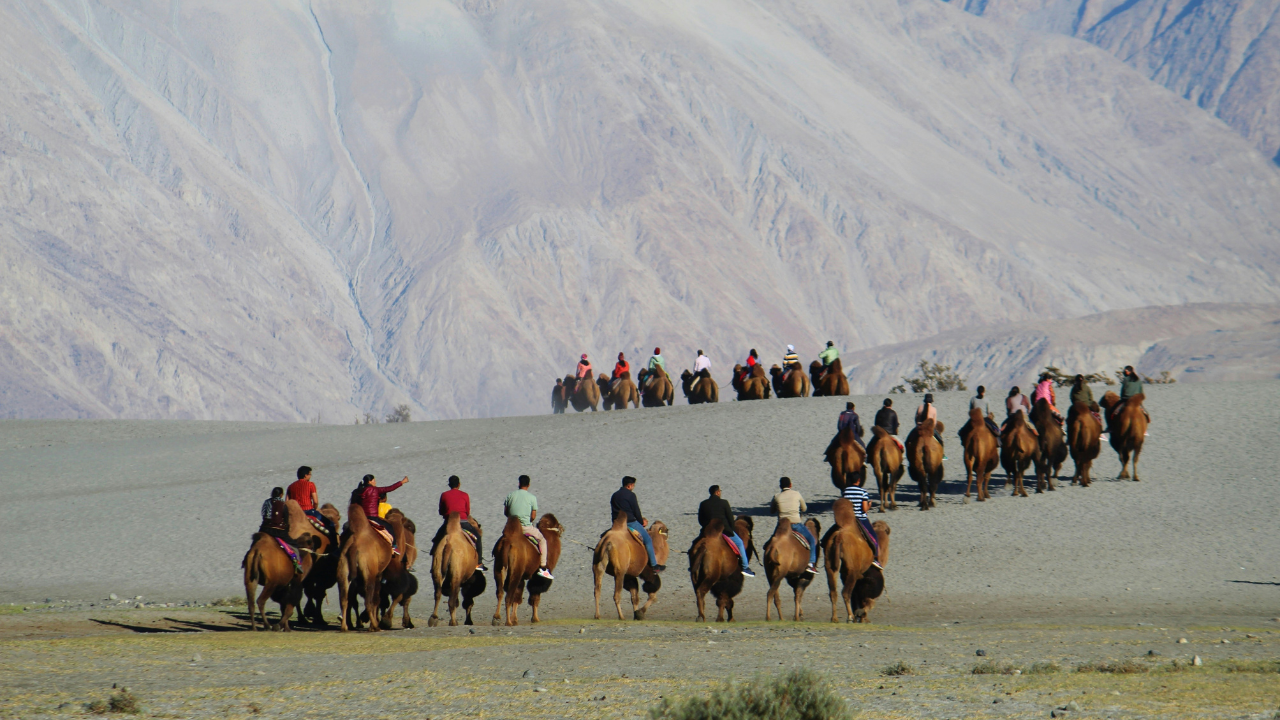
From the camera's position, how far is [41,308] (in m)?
87.6

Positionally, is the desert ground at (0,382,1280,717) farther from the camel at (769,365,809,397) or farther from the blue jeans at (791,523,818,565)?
the camel at (769,365,809,397)

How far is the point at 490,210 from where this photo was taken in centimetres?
11212

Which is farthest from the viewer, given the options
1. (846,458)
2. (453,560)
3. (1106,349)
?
(1106,349)

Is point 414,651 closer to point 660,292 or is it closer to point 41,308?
point 41,308

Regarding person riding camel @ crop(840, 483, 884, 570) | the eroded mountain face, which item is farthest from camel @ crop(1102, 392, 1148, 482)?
the eroded mountain face

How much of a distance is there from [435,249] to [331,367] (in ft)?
46.4

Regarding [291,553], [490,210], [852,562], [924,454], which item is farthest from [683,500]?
[490,210]

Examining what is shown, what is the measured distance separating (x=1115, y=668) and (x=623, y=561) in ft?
21.1

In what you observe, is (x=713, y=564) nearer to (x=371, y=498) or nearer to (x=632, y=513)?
(x=632, y=513)

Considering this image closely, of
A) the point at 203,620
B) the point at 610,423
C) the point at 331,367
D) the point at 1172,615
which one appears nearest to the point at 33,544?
the point at 203,620

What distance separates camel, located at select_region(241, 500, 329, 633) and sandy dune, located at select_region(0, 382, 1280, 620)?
394cm

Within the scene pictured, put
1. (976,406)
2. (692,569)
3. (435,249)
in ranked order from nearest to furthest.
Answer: (692,569) → (976,406) → (435,249)

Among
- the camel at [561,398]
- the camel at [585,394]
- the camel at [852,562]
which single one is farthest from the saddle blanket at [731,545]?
the camel at [561,398]

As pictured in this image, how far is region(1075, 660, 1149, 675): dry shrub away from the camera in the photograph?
424 inches
